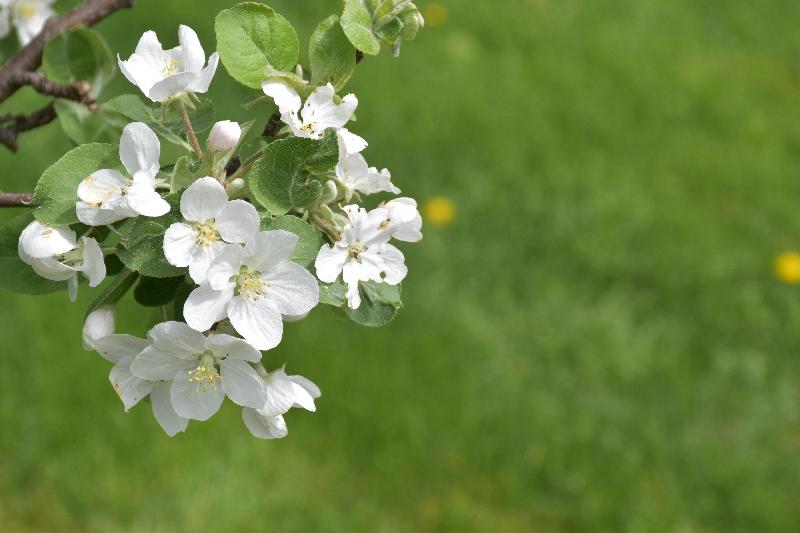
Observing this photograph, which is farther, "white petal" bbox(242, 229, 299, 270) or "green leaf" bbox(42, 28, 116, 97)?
"green leaf" bbox(42, 28, 116, 97)

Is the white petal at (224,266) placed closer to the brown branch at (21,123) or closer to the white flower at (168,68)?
the white flower at (168,68)

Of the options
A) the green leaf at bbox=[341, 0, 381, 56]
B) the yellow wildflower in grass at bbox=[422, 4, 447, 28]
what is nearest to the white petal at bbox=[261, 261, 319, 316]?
the green leaf at bbox=[341, 0, 381, 56]

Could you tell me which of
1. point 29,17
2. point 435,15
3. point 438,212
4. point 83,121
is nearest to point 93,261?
point 83,121

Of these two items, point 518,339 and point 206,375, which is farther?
point 518,339

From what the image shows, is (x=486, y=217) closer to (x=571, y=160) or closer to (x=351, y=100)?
(x=571, y=160)

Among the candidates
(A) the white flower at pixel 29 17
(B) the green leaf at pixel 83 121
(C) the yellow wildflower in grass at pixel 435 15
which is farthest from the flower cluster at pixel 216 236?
(C) the yellow wildflower in grass at pixel 435 15

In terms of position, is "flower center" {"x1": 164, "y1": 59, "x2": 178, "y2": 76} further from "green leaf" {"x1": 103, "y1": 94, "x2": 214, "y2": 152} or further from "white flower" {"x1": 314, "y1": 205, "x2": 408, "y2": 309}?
"white flower" {"x1": 314, "y1": 205, "x2": 408, "y2": 309}

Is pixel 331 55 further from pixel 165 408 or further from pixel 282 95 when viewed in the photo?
pixel 165 408
